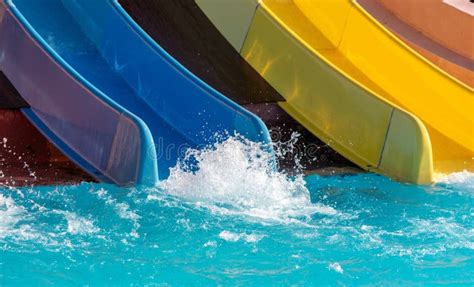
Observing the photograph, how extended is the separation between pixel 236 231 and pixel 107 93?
6.13 ft

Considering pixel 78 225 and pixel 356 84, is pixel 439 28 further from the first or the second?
pixel 78 225

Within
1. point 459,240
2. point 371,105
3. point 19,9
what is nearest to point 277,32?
point 371,105

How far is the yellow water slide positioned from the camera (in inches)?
245

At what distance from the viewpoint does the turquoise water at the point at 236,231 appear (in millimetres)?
4312

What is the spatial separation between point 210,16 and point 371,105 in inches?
64.6

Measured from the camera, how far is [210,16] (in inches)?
283

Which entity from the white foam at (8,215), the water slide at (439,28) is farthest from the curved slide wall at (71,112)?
the water slide at (439,28)

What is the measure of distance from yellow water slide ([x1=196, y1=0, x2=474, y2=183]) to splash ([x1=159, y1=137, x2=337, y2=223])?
72 cm

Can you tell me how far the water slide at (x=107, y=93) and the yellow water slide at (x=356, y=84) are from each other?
3.12ft

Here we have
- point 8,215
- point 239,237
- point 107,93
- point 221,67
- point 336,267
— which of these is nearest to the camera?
point 336,267

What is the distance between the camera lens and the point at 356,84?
20.7ft

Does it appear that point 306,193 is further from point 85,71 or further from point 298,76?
point 85,71

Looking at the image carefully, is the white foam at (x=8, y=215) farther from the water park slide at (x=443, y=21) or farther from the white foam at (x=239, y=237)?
the water park slide at (x=443, y=21)

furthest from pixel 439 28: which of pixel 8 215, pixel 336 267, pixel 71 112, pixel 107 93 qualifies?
pixel 8 215
